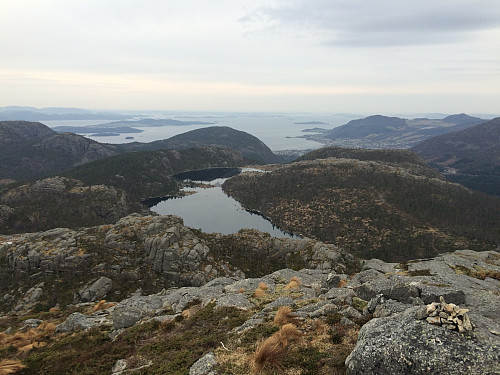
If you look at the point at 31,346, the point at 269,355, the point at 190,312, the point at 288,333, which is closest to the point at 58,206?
the point at 31,346

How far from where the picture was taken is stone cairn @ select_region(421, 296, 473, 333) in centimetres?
1095

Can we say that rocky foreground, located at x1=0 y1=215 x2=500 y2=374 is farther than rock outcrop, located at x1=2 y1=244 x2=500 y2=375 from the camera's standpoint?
Yes

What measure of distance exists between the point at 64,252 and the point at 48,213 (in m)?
99.2

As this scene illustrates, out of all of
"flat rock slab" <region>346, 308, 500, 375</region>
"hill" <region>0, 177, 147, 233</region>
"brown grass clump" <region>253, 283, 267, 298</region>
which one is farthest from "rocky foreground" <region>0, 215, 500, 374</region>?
"hill" <region>0, 177, 147, 233</region>

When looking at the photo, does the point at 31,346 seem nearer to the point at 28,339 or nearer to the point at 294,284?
the point at 28,339

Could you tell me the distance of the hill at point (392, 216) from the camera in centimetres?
12775

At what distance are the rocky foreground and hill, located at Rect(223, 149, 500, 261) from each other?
9544 cm

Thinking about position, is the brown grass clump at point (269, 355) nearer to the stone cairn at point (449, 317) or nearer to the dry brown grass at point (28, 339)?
the stone cairn at point (449, 317)

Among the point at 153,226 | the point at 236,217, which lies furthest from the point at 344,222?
the point at 153,226

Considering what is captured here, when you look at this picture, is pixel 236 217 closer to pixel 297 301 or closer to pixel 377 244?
pixel 377 244

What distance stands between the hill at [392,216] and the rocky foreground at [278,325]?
A: 3757 inches

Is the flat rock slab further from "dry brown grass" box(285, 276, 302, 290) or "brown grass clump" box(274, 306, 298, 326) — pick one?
"dry brown grass" box(285, 276, 302, 290)

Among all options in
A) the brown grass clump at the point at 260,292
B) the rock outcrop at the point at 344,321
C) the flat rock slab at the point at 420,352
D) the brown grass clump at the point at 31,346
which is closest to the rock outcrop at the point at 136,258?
the rock outcrop at the point at 344,321

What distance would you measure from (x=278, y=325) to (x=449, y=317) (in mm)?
11655
